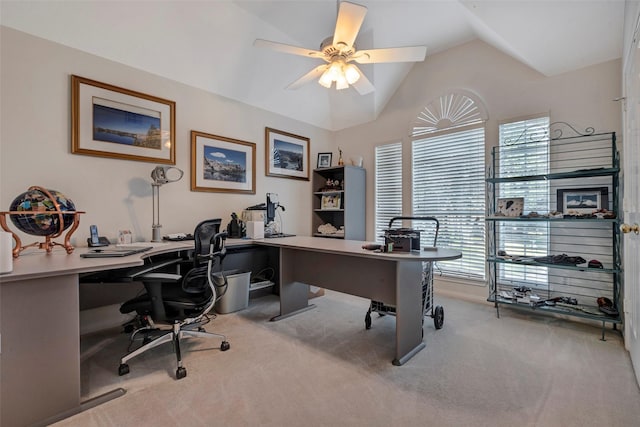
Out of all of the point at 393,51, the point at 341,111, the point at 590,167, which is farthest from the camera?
the point at 341,111

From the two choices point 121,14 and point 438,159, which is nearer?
point 121,14

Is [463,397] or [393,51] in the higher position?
[393,51]

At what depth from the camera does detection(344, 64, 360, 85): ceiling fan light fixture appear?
242cm

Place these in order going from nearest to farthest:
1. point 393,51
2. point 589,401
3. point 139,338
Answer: point 589,401, point 393,51, point 139,338

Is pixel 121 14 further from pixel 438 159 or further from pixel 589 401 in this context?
pixel 589 401

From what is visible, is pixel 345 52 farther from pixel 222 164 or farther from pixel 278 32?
pixel 222 164

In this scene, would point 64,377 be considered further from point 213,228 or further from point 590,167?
point 590,167

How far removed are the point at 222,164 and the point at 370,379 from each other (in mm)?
2901

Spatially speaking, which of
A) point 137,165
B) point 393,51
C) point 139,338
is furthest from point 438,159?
point 139,338

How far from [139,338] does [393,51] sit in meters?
3.25

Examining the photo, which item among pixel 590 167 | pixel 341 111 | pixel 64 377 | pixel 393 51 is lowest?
pixel 64 377

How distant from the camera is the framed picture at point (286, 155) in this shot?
4.10 metres

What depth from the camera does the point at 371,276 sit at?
2.36 m

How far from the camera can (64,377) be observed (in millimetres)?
1518
